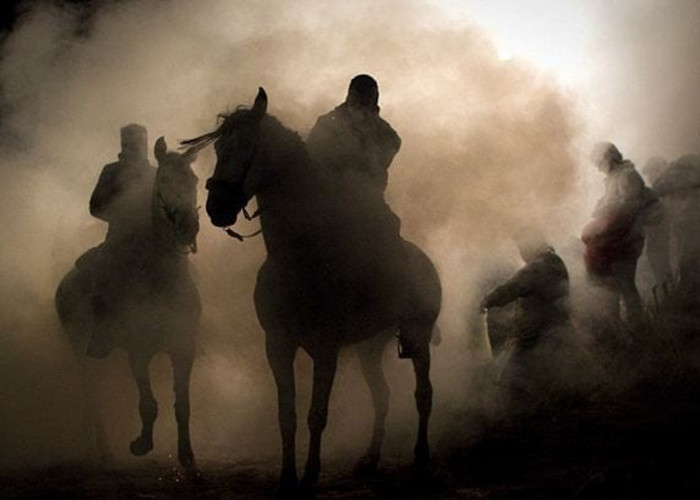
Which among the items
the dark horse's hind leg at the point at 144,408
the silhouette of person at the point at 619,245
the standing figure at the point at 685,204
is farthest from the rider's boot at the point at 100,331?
the standing figure at the point at 685,204

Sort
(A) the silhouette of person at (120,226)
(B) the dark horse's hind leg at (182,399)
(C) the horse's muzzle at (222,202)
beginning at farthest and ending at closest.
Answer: (A) the silhouette of person at (120,226) → (B) the dark horse's hind leg at (182,399) → (C) the horse's muzzle at (222,202)

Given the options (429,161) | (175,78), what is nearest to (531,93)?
(429,161)

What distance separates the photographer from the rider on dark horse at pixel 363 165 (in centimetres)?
678

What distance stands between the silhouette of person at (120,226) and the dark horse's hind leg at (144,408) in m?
0.42

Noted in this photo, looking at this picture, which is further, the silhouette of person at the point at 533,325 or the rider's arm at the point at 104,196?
the rider's arm at the point at 104,196

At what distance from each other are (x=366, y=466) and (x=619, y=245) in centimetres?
489

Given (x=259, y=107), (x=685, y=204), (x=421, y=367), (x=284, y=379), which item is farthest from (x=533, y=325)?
(x=685, y=204)

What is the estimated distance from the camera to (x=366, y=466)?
7.84m

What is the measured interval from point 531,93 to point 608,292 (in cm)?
529

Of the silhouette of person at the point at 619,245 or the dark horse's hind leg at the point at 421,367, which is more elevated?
the silhouette of person at the point at 619,245

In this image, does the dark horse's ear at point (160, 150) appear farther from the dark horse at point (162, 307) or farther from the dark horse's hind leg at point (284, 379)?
the dark horse's hind leg at point (284, 379)

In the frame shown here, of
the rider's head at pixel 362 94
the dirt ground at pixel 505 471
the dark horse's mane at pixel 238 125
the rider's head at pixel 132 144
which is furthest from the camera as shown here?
the rider's head at pixel 132 144

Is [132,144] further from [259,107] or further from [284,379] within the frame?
[284,379]

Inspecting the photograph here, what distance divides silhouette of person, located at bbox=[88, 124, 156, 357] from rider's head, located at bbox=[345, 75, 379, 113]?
255 centimetres
